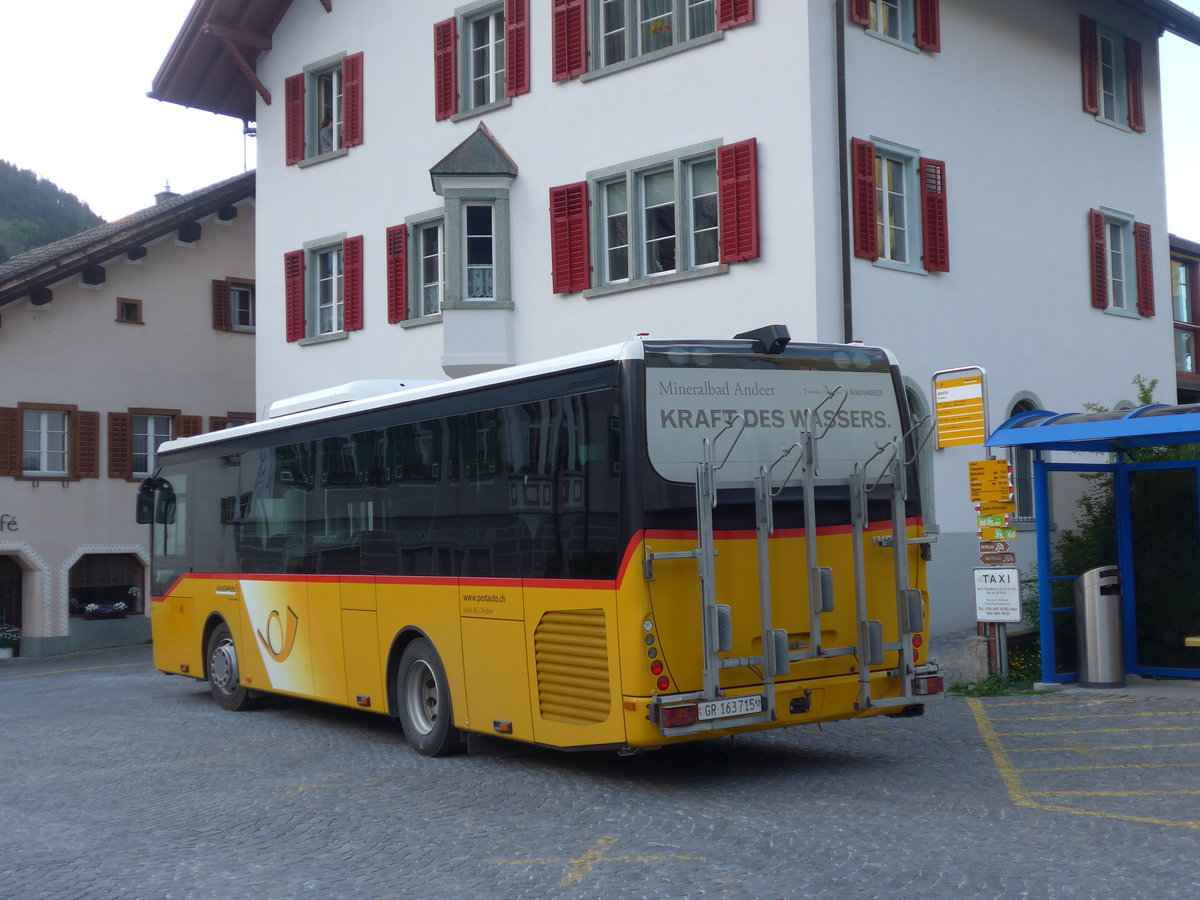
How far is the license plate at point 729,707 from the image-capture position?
9.09m

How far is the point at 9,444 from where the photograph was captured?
101 ft

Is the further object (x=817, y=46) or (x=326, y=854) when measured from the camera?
(x=817, y=46)

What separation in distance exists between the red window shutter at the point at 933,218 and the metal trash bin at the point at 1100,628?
7.35m

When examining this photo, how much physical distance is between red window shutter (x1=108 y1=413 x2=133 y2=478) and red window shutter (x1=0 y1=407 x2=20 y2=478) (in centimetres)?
207

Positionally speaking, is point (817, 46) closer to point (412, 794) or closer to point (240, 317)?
point (412, 794)

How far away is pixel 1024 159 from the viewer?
74.6ft

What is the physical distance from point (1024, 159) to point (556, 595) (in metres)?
15.6

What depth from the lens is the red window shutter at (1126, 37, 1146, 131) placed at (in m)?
25.7

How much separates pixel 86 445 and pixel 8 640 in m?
4.37


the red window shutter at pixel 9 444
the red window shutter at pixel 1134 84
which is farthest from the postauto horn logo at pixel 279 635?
the red window shutter at pixel 9 444

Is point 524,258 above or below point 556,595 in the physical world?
above

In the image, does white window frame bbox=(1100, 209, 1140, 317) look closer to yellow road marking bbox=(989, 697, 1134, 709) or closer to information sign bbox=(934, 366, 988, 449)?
information sign bbox=(934, 366, 988, 449)

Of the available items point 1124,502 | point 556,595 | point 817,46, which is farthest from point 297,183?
point 556,595

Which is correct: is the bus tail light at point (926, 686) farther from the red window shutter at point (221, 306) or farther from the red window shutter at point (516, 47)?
the red window shutter at point (221, 306)
